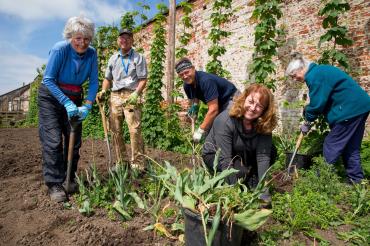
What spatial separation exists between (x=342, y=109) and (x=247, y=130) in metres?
1.43

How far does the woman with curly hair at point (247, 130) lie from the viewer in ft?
8.14

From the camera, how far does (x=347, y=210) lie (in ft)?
9.30

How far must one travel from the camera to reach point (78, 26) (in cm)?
289

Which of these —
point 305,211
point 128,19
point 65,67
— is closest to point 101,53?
point 128,19

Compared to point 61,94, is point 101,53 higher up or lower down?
higher up

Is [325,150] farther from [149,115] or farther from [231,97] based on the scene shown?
[149,115]

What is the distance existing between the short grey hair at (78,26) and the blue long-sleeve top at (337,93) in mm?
2451

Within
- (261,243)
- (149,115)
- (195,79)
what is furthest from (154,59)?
(261,243)

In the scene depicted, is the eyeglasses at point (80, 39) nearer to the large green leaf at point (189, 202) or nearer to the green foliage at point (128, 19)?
the large green leaf at point (189, 202)

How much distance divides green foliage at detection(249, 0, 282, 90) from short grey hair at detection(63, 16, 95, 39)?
3.12 meters

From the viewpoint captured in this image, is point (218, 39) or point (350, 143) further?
point (218, 39)

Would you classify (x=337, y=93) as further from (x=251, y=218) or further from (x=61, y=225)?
(x=61, y=225)

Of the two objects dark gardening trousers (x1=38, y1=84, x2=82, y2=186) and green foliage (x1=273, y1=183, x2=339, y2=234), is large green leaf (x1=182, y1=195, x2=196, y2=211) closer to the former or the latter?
green foliage (x1=273, y1=183, x2=339, y2=234)

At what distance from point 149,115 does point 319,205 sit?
4.28 m
